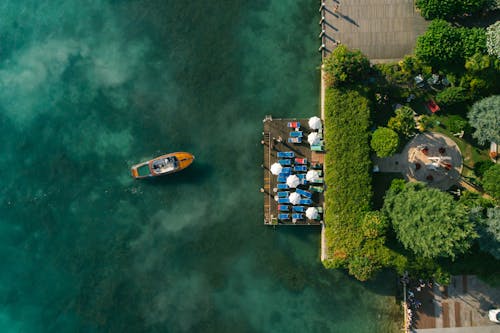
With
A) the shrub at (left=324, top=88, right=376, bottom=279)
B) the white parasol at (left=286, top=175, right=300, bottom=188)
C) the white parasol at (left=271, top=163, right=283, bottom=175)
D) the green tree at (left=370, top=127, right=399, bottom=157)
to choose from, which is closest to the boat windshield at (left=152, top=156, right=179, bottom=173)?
the white parasol at (left=271, top=163, right=283, bottom=175)

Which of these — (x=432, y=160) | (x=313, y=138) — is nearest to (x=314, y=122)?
(x=313, y=138)

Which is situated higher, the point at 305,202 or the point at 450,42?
the point at 450,42

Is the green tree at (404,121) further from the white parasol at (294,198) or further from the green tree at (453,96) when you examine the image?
the white parasol at (294,198)

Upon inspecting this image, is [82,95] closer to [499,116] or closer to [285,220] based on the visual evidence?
[285,220]

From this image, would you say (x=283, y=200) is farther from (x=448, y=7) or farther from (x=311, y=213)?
(x=448, y=7)

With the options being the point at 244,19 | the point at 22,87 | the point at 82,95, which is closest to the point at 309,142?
the point at 244,19

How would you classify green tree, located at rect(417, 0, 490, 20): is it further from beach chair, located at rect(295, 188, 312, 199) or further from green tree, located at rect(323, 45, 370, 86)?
beach chair, located at rect(295, 188, 312, 199)
